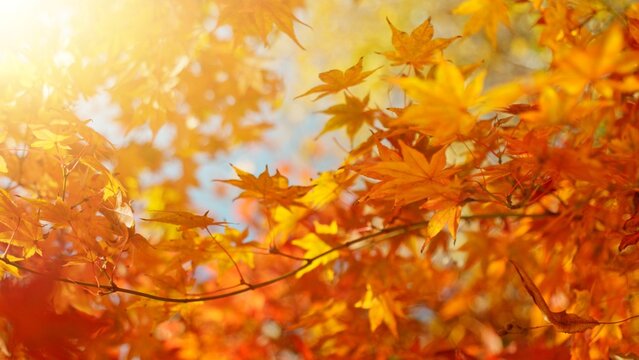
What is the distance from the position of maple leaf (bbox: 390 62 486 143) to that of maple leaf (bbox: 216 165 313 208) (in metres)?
0.36

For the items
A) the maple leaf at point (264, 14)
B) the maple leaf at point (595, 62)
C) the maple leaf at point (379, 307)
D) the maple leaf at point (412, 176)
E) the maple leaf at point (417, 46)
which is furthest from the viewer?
the maple leaf at point (379, 307)

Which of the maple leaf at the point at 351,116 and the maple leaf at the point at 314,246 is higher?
the maple leaf at the point at 351,116

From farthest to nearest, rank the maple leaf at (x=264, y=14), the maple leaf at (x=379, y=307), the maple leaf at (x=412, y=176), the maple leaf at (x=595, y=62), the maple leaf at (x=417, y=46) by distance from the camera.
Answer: the maple leaf at (x=379, y=307) → the maple leaf at (x=264, y=14) → the maple leaf at (x=417, y=46) → the maple leaf at (x=412, y=176) → the maple leaf at (x=595, y=62)

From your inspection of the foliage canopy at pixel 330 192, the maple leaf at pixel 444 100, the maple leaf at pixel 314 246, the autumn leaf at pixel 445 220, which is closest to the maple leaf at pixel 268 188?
the foliage canopy at pixel 330 192

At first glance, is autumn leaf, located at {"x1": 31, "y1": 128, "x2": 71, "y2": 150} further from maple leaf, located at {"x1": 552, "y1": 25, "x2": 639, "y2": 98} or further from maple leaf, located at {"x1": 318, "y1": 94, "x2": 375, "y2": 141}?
maple leaf, located at {"x1": 552, "y1": 25, "x2": 639, "y2": 98}

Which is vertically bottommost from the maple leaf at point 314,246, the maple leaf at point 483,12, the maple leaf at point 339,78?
the maple leaf at point 314,246

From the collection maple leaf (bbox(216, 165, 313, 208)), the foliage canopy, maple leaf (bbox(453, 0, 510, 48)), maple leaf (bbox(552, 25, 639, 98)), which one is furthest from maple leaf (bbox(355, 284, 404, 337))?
maple leaf (bbox(552, 25, 639, 98))

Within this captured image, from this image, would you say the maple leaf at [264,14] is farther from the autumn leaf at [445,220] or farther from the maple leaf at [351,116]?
the autumn leaf at [445,220]

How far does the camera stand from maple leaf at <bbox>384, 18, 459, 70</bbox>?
0.82 meters

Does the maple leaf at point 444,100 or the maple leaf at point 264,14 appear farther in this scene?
the maple leaf at point 264,14

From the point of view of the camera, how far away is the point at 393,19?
9.27ft

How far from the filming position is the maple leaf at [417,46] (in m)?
0.82

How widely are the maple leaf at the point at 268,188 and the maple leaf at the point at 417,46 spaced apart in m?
0.25

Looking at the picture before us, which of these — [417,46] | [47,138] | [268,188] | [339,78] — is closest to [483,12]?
[417,46]
